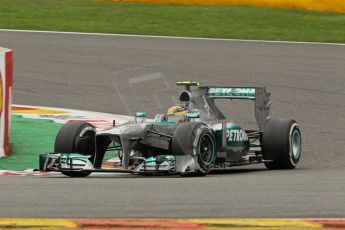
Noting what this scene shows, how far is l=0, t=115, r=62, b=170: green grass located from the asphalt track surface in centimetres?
140

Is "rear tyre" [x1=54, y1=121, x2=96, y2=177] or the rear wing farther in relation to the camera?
the rear wing

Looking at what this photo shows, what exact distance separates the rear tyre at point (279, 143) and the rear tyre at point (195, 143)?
1.02m

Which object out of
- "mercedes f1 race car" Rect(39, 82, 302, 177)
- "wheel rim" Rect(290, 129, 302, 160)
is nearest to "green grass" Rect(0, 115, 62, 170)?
"mercedes f1 race car" Rect(39, 82, 302, 177)

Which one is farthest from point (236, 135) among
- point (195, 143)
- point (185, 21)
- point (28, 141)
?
point (185, 21)

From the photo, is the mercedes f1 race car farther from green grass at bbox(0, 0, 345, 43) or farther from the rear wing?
green grass at bbox(0, 0, 345, 43)

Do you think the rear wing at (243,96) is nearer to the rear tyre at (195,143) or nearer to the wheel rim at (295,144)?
the wheel rim at (295,144)

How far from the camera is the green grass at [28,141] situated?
41.9 feet

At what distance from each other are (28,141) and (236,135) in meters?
3.17

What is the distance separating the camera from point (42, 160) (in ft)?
37.1

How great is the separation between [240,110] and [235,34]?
22.5 ft

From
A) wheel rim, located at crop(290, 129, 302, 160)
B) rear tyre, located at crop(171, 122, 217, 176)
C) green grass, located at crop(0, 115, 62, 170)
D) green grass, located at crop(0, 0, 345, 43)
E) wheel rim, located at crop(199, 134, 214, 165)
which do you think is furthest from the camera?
green grass, located at crop(0, 0, 345, 43)

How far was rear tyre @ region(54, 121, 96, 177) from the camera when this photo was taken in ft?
37.9

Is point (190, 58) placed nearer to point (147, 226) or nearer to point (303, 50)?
point (303, 50)

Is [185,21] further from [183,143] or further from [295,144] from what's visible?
[183,143]
